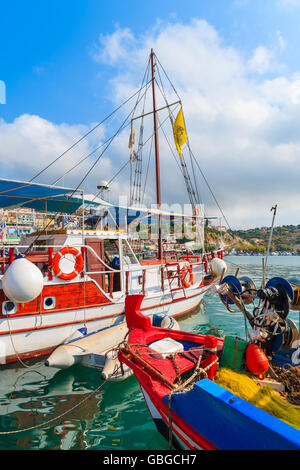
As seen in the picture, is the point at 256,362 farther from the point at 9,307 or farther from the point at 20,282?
the point at 9,307

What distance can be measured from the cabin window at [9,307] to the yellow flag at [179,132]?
1162cm

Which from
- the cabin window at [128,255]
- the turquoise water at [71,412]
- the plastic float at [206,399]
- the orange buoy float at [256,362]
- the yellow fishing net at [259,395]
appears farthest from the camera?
the cabin window at [128,255]

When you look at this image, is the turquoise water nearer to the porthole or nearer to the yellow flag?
the porthole

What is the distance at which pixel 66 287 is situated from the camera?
301 inches

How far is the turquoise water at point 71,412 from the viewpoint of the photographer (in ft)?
13.5

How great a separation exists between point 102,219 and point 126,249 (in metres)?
1.99

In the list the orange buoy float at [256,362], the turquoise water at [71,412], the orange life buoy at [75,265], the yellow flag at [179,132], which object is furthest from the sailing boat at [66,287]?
the yellow flag at [179,132]

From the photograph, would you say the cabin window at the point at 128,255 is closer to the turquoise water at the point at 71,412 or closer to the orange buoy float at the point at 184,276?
the orange buoy float at the point at 184,276

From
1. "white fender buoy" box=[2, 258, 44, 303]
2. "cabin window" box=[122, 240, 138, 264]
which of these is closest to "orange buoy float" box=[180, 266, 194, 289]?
"cabin window" box=[122, 240, 138, 264]

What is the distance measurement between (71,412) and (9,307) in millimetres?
3458

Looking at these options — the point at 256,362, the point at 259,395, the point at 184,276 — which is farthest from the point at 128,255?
the point at 259,395

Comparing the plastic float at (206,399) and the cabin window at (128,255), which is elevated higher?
the cabin window at (128,255)
